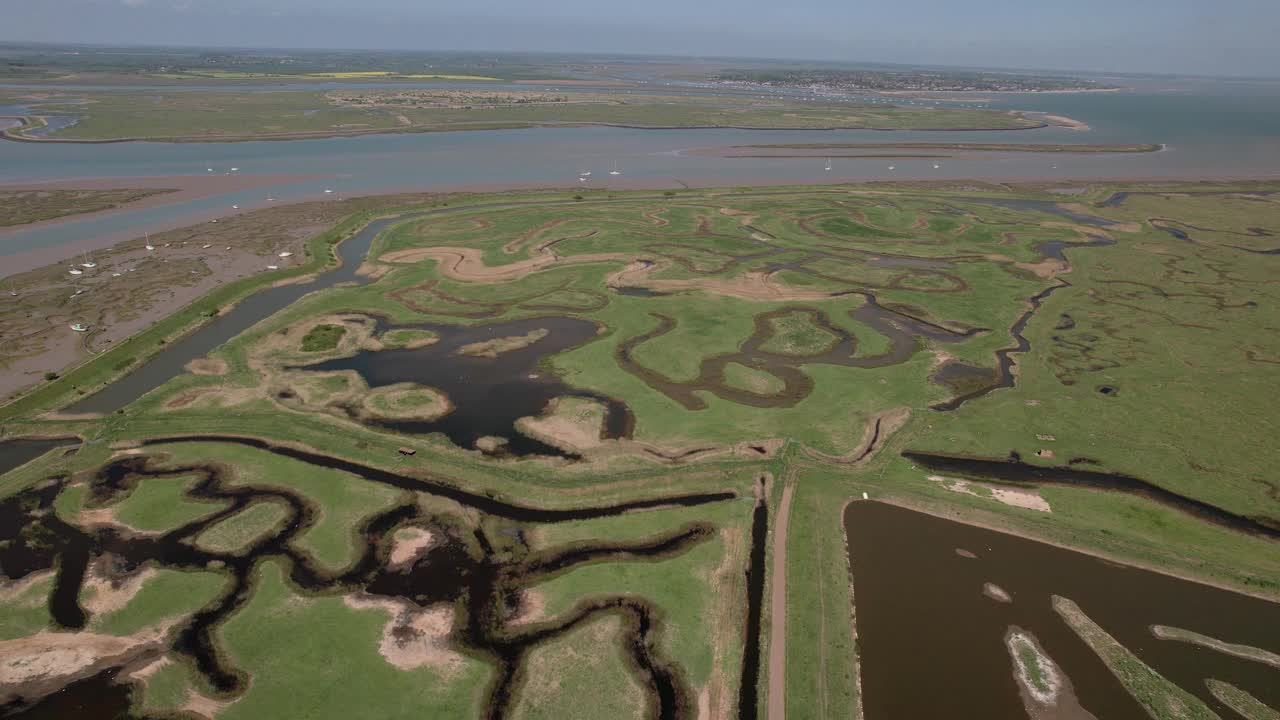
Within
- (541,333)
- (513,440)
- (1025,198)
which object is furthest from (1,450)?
(1025,198)

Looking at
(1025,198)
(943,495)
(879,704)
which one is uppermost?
(1025,198)

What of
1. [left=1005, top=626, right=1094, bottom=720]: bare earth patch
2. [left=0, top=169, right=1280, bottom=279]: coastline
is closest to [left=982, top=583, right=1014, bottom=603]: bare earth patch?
[left=1005, top=626, right=1094, bottom=720]: bare earth patch

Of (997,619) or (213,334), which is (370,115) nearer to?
(213,334)

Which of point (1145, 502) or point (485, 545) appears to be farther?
point (1145, 502)

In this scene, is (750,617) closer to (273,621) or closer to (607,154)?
(273,621)

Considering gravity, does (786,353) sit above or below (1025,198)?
below

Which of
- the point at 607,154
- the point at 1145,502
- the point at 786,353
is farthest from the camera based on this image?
the point at 607,154

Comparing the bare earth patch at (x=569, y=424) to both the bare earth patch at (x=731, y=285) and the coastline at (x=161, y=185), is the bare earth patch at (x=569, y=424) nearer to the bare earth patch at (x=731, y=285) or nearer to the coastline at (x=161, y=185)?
the bare earth patch at (x=731, y=285)
